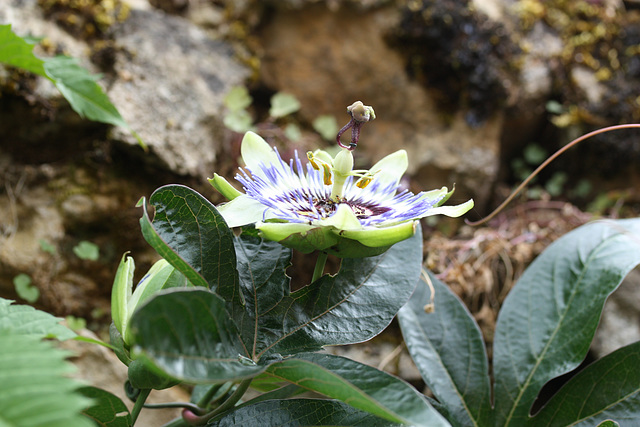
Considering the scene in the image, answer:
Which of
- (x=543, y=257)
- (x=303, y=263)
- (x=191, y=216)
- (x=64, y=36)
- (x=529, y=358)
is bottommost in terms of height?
(x=303, y=263)

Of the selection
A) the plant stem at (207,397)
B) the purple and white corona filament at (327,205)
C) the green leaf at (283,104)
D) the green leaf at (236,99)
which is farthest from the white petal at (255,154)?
the green leaf at (283,104)

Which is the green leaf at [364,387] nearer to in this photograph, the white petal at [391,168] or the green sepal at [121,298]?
the green sepal at [121,298]

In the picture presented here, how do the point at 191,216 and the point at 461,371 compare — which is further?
the point at 461,371

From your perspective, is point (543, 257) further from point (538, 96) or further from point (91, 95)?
point (91, 95)

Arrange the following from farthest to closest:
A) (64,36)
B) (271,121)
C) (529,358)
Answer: (271,121)
(64,36)
(529,358)

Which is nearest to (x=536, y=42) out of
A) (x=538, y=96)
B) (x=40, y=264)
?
(x=538, y=96)

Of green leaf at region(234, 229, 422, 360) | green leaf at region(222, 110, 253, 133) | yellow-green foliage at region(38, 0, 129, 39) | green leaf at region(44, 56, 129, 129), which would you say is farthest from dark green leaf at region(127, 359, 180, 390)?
yellow-green foliage at region(38, 0, 129, 39)

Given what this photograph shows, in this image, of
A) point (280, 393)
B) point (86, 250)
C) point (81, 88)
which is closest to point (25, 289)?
point (86, 250)

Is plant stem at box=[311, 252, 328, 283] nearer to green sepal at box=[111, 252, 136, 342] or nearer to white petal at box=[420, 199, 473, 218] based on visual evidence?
white petal at box=[420, 199, 473, 218]
